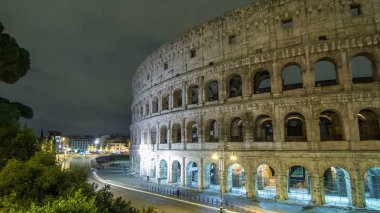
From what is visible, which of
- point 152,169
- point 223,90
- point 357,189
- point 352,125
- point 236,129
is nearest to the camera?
point 357,189

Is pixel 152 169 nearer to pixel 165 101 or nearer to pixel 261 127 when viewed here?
pixel 165 101

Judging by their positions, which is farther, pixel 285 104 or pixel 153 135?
pixel 153 135

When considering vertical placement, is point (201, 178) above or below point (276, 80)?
below

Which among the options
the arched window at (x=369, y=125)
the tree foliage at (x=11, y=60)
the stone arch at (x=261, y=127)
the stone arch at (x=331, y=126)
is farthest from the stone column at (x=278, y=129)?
the tree foliage at (x=11, y=60)

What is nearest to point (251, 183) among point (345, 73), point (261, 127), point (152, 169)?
point (261, 127)

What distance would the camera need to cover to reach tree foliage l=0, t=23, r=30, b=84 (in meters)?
16.6

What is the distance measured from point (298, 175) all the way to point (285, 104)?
1003 centimetres

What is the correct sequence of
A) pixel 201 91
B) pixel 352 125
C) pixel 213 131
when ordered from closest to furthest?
pixel 352 125
pixel 201 91
pixel 213 131

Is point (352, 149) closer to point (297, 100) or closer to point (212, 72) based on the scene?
point (297, 100)

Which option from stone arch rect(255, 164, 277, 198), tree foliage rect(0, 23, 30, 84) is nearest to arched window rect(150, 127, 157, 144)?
stone arch rect(255, 164, 277, 198)

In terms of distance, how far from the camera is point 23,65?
18.3m

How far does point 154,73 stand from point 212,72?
1277cm

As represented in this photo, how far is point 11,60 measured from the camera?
1711cm

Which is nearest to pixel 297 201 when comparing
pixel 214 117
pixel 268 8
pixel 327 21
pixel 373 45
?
pixel 214 117
